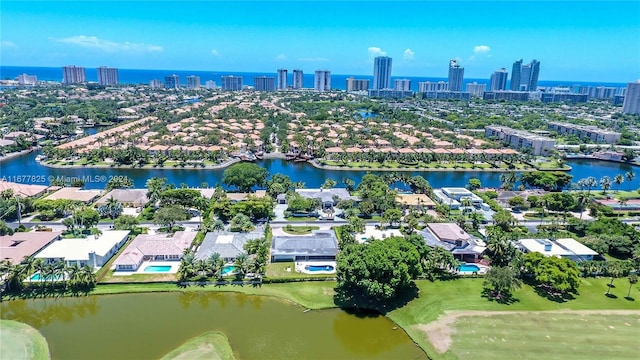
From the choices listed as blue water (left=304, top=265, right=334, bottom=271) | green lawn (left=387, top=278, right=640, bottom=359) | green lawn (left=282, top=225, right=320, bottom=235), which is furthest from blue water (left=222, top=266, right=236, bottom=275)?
green lawn (left=387, top=278, right=640, bottom=359)

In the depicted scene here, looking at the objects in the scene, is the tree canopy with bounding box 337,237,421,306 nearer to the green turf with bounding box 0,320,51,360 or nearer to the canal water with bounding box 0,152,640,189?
the green turf with bounding box 0,320,51,360

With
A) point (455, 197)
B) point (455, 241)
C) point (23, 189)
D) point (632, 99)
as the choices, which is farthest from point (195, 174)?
point (632, 99)

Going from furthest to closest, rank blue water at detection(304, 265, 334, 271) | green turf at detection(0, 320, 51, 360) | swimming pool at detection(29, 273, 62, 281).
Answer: blue water at detection(304, 265, 334, 271) → swimming pool at detection(29, 273, 62, 281) → green turf at detection(0, 320, 51, 360)

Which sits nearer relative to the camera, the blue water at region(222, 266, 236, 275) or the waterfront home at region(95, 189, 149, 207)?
the blue water at region(222, 266, 236, 275)

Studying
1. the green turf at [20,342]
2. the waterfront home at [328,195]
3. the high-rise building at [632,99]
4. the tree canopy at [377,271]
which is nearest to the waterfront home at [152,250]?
the green turf at [20,342]

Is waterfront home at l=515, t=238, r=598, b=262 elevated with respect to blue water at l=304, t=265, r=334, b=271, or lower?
elevated

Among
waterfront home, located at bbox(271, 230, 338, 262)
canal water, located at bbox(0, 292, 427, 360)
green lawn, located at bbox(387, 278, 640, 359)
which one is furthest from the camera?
waterfront home, located at bbox(271, 230, 338, 262)

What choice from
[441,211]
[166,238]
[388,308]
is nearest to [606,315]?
[388,308]
